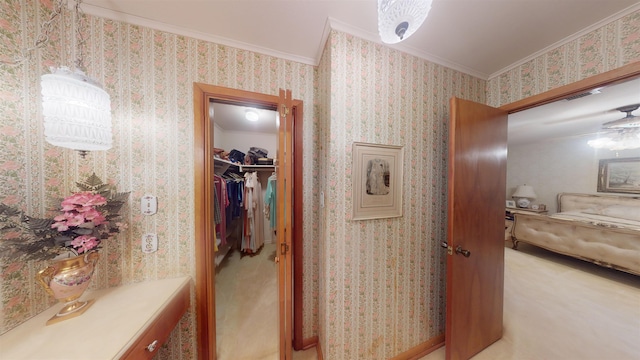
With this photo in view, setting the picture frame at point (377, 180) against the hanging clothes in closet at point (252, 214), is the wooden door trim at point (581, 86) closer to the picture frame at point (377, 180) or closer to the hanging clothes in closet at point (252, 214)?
the picture frame at point (377, 180)

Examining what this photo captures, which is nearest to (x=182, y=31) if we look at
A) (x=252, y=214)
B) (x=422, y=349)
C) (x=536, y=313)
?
(x=252, y=214)

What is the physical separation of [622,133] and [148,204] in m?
6.25

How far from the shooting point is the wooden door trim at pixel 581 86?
3.13 feet

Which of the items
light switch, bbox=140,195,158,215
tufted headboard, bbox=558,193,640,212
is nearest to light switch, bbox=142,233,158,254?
light switch, bbox=140,195,158,215

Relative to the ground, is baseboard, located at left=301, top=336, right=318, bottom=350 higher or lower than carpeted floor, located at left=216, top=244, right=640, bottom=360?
higher

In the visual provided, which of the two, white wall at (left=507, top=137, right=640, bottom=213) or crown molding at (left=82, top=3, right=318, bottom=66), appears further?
white wall at (left=507, top=137, right=640, bottom=213)

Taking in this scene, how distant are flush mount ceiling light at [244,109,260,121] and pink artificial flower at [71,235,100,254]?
184cm

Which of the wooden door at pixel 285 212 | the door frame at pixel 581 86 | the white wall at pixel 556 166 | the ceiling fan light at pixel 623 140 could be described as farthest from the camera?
the white wall at pixel 556 166

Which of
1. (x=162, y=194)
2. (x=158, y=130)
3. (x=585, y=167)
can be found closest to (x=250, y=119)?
(x=158, y=130)

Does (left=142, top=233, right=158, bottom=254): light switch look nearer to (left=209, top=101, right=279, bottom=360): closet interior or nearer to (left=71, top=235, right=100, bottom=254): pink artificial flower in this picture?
(left=71, top=235, right=100, bottom=254): pink artificial flower

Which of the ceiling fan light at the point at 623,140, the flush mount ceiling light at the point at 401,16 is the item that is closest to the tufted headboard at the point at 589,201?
the ceiling fan light at the point at 623,140

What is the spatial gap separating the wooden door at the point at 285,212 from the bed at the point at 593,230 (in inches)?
169

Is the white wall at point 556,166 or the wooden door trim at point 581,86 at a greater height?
the wooden door trim at point 581,86

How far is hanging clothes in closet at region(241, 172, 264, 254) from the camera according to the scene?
263 centimetres
